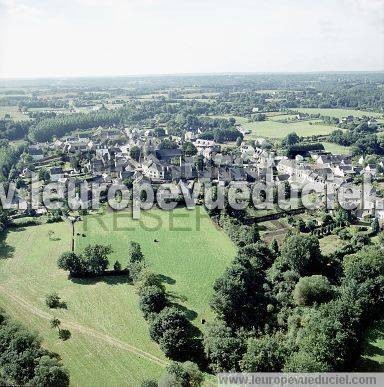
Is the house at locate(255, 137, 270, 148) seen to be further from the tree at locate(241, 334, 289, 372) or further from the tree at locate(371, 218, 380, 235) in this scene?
the tree at locate(241, 334, 289, 372)

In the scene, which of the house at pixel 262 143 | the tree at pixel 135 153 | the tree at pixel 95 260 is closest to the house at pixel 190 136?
the house at pixel 262 143

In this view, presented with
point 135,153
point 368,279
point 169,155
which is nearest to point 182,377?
point 368,279

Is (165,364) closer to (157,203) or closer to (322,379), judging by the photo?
(322,379)

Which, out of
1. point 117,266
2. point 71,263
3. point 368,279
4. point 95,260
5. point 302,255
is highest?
point 302,255

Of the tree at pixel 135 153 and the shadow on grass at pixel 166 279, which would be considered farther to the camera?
the tree at pixel 135 153

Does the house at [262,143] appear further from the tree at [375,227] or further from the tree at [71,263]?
the tree at [71,263]

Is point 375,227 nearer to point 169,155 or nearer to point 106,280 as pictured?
point 106,280

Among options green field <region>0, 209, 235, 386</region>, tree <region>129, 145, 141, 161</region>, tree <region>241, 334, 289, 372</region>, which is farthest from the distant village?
tree <region>241, 334, 289, 372</region>
